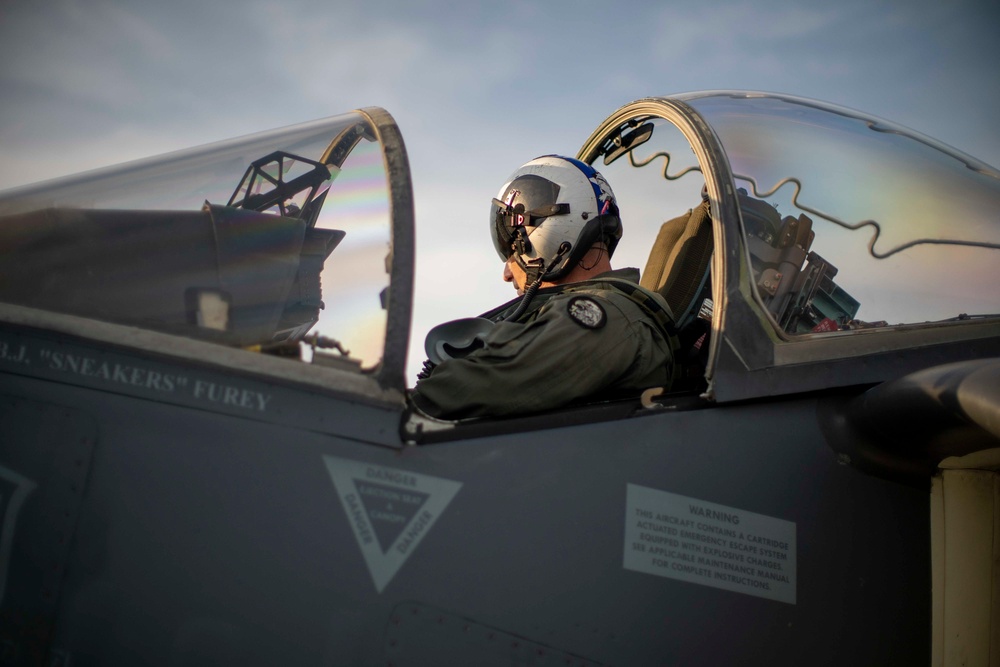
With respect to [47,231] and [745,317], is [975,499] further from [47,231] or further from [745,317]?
[47,231]

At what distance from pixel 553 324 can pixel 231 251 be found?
850mm

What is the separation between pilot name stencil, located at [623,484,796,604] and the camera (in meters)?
1.92

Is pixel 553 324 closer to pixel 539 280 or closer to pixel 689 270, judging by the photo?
pixel 539 280

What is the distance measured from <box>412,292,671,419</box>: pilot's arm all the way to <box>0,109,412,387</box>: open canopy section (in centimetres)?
28

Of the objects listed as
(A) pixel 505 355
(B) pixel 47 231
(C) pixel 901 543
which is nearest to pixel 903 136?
(C) pixel 901 543

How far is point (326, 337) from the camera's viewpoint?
6.04 ft

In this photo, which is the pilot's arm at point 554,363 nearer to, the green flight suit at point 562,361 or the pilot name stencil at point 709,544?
the green flight suit at point 562,361

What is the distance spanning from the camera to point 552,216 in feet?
9.68

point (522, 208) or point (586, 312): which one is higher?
point (522, 208)

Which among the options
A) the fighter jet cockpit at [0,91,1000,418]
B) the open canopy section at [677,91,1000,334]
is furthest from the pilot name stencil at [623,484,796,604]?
the open canopy section at [677,91,1000,334]

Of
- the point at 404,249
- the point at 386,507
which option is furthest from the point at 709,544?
the point at 404,249

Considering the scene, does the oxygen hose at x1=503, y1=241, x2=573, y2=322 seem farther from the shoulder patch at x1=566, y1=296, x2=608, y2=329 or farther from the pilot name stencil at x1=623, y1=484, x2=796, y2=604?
the pilot name stencil at x1=623, y1=484, x2=796, y2=604

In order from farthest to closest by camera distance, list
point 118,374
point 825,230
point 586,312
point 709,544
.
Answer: point 825,230, point 586,312, point 709,544, point 118,374

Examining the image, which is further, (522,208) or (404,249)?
(522,208)
